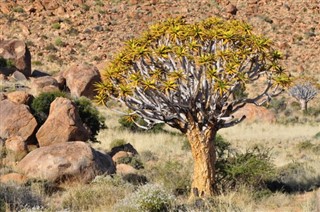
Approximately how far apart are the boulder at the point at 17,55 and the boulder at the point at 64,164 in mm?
19961

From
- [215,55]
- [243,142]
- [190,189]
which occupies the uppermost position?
[215,55]

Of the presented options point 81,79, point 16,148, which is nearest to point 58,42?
point 81,79

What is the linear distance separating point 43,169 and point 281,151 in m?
10.4

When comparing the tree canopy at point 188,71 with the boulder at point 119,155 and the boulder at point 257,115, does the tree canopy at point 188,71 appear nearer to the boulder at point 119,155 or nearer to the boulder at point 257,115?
the boulder at point 119,155

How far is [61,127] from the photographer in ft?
45.4

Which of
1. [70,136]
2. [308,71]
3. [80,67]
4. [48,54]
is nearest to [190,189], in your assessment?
[70,136]

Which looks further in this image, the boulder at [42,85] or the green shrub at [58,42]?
the green shrub at [58,42]

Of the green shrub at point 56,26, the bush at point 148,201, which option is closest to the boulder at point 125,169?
the bush at point 148,201

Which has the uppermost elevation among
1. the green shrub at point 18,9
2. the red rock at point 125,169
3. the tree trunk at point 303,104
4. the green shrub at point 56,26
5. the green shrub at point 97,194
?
the green shrub at point 18,9

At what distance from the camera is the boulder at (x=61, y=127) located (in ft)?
45.2

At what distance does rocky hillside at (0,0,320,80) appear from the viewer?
4272 centimetres

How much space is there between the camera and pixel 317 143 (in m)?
19.6

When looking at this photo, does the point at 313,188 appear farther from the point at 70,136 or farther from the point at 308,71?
the point at 308,71

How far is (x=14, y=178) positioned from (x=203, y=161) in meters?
3.77
